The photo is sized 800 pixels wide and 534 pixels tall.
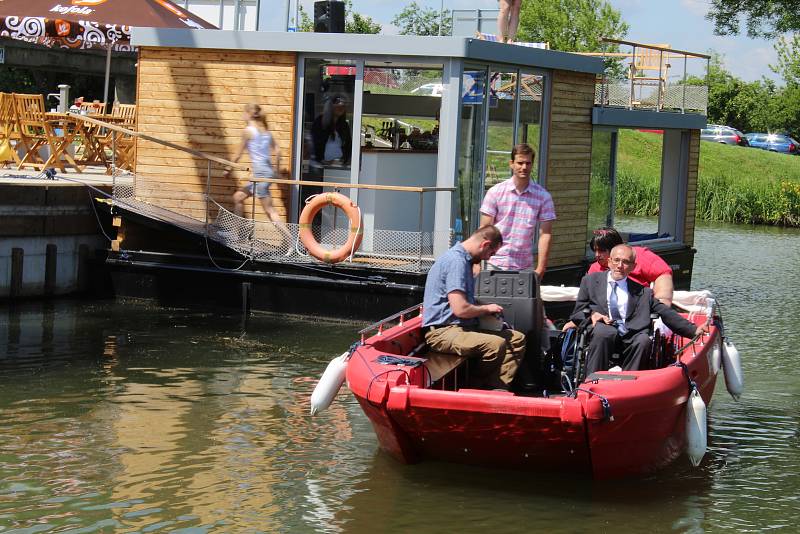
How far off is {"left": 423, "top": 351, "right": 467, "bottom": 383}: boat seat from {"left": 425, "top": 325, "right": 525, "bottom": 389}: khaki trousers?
0.05m

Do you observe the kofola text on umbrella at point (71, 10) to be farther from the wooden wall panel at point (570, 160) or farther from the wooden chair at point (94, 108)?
the wooden wall panel at point (570, 160)

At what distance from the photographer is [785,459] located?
859 centimetres

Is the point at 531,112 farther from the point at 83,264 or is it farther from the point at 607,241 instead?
the point at 607,241

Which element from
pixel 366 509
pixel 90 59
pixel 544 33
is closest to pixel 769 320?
pixel 366 509

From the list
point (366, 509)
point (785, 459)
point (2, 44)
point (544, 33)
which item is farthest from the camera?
point (544, 33)

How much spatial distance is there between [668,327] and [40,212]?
826 cm

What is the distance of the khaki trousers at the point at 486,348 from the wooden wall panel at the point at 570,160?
6826 mm

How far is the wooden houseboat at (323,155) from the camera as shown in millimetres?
13266

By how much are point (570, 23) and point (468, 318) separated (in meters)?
47.8

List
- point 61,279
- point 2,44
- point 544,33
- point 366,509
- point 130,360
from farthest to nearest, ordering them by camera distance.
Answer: point 544,33
point 2,44
point 61,279
point 130,360
point 366,509

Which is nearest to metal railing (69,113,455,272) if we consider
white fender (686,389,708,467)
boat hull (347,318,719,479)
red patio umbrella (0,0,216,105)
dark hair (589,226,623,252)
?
red patio umbrella (0,0,216,105)

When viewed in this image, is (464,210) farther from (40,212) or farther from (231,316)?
(40,212)

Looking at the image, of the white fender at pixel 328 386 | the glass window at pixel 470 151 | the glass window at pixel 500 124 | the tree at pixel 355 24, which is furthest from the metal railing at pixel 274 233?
the tree at pixel 355 24

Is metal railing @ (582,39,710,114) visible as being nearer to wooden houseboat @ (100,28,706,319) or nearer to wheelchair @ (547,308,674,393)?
wooden houseboat @ (100,28,706,319)
